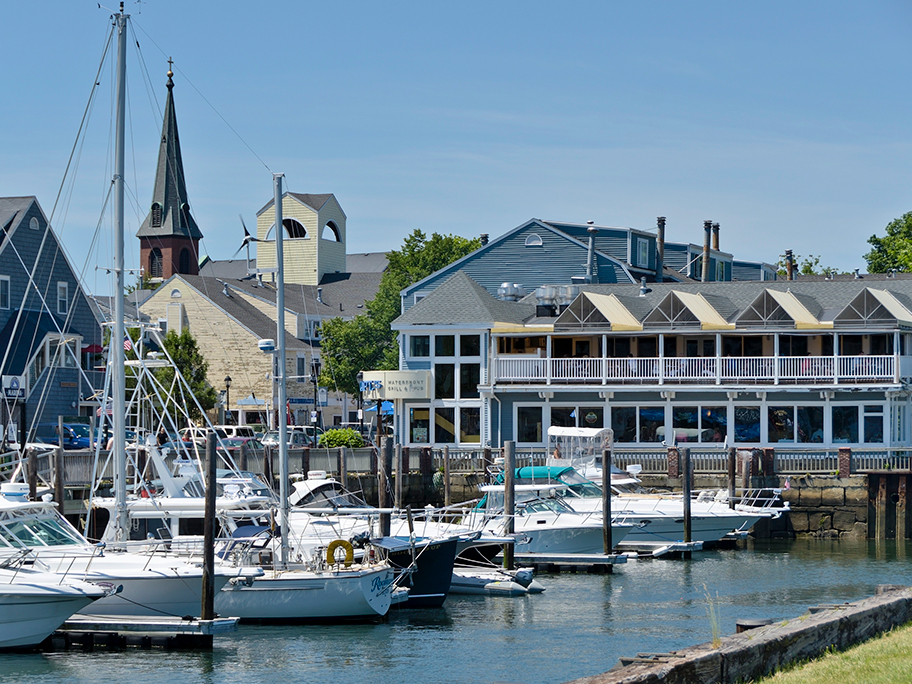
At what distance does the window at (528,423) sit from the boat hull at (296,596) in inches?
999

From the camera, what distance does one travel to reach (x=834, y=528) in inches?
1710

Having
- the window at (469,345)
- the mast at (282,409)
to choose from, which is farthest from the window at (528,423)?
the mast at (282,409)

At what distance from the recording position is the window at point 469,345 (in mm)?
53344

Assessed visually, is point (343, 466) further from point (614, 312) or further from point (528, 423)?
point (614, 312)

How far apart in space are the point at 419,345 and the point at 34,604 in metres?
31.5

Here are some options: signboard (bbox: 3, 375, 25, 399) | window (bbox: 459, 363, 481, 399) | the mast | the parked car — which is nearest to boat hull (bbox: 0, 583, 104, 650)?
the mast

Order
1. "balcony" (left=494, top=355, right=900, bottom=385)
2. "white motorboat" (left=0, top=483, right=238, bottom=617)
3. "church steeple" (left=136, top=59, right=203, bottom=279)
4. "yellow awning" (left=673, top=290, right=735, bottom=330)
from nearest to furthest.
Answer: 1. "white motorboat" (left=0, top=483, right=238, bottom=617)
2. "balcony" (left=494, top=355, right=900, bottom=385)
3. "yellow awning" (left=673, top=290, right=735, bottom=330)
4. "church steeple" (left=136, top=59, right=203, bottom=279)

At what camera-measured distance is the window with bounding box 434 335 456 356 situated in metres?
53.6

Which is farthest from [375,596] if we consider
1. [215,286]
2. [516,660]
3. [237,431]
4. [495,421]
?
[215,286]

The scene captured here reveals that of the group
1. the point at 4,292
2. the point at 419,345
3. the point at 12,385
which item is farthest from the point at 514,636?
the point at 4,292

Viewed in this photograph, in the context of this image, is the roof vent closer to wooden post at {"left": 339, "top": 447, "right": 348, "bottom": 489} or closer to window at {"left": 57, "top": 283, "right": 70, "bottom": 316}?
wooden post at {"left": 339, "top": 447, "right": 348, "bottom": 489}

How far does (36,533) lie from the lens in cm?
2555

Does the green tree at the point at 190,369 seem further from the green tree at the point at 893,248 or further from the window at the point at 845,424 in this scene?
the green tree at the point at 893,248

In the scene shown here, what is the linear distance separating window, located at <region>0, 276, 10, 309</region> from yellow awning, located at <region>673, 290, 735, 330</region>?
28.5m
